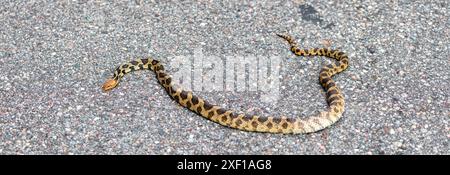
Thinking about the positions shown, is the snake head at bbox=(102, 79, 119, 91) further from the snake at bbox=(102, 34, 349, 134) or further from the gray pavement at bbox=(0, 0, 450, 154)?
the gray pavement at bbox=(0, 0, 450, 154)

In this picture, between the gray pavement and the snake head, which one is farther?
the snake head

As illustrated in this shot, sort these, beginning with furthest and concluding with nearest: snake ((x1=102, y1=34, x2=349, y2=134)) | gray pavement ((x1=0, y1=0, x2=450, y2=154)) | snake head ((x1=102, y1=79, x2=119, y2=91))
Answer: snake head ((x1=102, y1=79, x2=119, y2=91)), snake ((x1=102, y1=34, x2=349, y2=134)), gray pavement ((x1=0, y1=0, x2=450, y2=154))

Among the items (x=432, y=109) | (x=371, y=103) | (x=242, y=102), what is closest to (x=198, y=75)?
(x=242, y=102)

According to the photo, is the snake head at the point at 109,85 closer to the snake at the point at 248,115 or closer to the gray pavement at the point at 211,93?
the snake at the point at 248,115

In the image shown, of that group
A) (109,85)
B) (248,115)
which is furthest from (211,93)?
(109,85)

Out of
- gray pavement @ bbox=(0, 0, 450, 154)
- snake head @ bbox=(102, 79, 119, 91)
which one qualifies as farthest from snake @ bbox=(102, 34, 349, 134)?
gray pavement @ bbox=(0, 0, 450, 154)

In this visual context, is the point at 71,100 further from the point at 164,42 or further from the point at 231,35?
the point at 231,35
